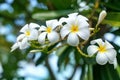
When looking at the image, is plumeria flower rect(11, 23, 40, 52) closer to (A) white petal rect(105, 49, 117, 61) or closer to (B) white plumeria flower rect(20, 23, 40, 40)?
(B) white plumeria flower rect(20, 23, 40, 40)

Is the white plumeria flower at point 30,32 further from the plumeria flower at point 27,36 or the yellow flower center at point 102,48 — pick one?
the yellow flower center at point 102,48

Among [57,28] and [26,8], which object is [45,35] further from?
[26,8]

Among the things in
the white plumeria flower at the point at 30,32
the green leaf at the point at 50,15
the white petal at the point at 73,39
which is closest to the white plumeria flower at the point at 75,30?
the white petal at the point at 73,39

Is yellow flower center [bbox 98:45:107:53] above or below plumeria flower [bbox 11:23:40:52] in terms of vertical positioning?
below

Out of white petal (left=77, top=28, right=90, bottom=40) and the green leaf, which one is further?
the green leaf

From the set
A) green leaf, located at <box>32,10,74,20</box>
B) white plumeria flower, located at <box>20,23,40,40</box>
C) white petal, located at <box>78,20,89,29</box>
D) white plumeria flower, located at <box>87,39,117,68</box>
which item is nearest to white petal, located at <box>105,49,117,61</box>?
white plumeria flower, located at <box>87,39,117,68</box>

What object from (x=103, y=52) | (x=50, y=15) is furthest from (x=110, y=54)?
(x=50, y=15)
